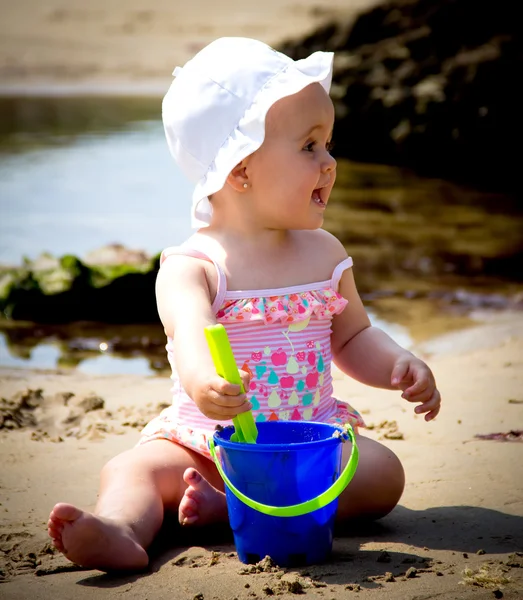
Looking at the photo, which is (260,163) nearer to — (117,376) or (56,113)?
(117,376)

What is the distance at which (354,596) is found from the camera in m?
1.86

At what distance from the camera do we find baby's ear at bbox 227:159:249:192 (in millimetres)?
2496

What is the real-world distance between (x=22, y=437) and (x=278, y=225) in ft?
3.66

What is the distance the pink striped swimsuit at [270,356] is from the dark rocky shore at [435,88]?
666 cm

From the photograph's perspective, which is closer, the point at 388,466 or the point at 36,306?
the point at 388,466

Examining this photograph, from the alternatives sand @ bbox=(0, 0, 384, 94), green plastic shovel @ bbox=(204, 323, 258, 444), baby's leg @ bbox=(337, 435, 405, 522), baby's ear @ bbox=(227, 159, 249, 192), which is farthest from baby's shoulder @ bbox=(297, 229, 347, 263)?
sand @ bbox=(0, 0, 384, 94)

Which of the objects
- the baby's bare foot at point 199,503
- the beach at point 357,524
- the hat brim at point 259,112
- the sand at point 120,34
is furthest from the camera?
the sand at point 120,34

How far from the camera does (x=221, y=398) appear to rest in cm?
199

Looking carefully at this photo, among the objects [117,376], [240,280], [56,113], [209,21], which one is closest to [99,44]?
[209,21]

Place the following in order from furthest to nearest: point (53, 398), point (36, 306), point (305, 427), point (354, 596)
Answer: point (36, 306), point (53, 398), point (305, 427), point (354, 596)

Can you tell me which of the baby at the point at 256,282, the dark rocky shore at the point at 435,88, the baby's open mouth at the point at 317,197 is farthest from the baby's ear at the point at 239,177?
the dark rocky shore at the point at 435,88

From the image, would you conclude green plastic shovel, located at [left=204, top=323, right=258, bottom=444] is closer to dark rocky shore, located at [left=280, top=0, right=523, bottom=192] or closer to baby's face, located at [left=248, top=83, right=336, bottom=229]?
baby's face, located at [left=248, top=83, right=336, bottom=229]

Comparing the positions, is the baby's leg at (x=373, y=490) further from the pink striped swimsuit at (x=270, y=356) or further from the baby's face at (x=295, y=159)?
the baby's face at (x=295, y=159)

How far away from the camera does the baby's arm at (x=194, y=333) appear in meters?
2.00
